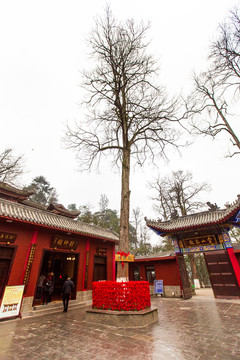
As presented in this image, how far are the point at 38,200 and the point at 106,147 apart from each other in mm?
33713

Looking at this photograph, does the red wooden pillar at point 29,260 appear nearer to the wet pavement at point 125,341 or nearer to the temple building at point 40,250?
the temple building at point 40,250

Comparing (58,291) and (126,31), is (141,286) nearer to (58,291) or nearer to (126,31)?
(58,291)

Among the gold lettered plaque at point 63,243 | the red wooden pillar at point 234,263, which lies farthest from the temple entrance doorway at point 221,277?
the gold lettered plaque at point 63,243

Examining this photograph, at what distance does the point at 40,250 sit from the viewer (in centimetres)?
882

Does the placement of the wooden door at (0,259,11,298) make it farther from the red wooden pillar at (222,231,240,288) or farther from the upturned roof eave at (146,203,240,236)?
the red wooden pillar at (222,231,240,288)

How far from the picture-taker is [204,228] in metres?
11.4

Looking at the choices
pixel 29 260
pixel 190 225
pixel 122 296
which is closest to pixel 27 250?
pixel 29 260

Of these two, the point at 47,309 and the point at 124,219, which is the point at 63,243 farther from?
the point at 124,219

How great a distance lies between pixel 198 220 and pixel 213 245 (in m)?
1.76

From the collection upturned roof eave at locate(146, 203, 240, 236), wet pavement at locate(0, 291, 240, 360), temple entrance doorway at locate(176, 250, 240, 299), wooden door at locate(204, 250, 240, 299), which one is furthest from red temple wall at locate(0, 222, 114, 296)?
wooden door at locate(204, 250, 240, 299)

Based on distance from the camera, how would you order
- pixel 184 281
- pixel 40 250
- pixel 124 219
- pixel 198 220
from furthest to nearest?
pixel 198 220 → pixel 184 281 → pixel 40 250 → pixel 124 219

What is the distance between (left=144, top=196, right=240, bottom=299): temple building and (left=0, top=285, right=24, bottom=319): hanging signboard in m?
Answer: 8.60

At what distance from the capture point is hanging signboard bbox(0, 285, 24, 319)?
6379mm

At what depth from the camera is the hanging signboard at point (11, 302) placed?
638 cm
